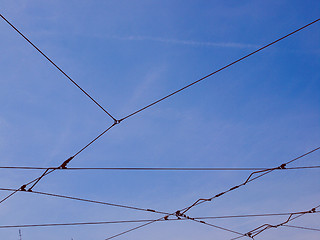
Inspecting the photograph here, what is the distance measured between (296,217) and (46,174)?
445 inches

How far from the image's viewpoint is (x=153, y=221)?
1467 cm

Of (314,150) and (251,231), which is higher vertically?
(314,150)

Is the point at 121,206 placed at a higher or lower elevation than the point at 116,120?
lower

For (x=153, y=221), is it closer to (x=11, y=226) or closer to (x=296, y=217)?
(x=11, y=226)

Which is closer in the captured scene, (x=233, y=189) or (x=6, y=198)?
(x=6, y=198)

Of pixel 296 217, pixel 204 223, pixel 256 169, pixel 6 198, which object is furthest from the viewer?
pixel 296 217

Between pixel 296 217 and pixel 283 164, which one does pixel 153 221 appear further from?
pixel 296 217

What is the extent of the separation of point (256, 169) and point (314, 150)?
2409mm

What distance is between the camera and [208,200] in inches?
549

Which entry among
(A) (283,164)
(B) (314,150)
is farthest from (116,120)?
(B) (314,150)

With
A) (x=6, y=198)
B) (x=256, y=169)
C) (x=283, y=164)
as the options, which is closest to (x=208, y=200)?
(x=256, y=169)

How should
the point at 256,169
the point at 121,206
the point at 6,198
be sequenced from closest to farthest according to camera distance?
the point at 6,198 < the point at 121,206 < the point at 256,169

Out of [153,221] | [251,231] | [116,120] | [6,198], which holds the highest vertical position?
[116,120]

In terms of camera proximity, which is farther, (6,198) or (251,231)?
(251,231)
